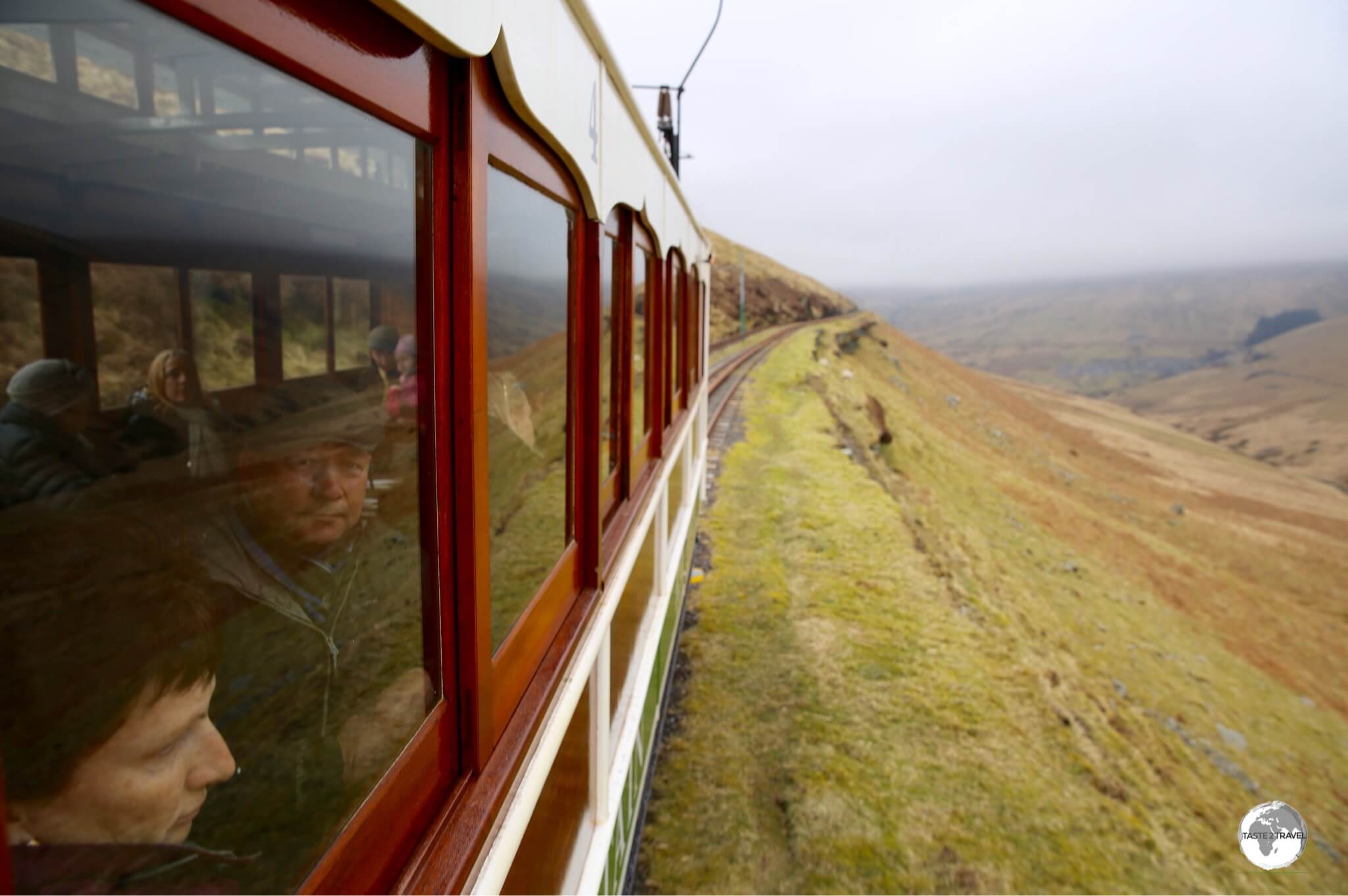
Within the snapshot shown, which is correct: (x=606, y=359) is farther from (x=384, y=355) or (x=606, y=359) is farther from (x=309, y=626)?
(x=309, y=626)

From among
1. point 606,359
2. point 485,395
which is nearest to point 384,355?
point 485,395

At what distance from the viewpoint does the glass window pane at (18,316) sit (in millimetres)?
804

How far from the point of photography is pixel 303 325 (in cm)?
125

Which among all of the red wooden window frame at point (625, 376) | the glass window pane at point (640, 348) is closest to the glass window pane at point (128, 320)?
the red wooden window frame at point (625, 376)

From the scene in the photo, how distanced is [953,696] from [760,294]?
42.5 m

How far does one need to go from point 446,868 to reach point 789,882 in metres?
4.15

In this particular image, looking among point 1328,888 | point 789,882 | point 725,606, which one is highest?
point 725,606

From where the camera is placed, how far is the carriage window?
80cm

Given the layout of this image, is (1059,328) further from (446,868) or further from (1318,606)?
(446,868)

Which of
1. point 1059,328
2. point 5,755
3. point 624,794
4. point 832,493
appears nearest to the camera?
point 5,755

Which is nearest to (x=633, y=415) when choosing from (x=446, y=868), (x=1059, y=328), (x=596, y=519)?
(x=596, y=519)

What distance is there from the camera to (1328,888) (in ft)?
25.1

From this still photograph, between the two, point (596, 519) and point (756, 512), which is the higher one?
point (596, 519)

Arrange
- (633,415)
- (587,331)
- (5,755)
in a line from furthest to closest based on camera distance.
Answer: (633,415) → (587,331) → (5,755)
